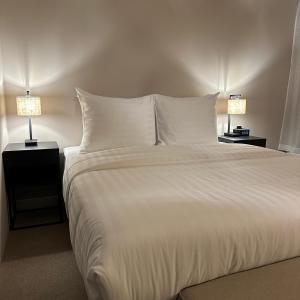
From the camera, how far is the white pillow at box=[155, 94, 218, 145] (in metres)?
2.49

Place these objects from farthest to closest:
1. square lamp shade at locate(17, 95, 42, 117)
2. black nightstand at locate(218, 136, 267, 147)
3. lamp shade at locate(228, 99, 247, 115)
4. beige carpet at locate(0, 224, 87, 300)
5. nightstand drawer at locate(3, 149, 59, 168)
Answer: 1. lamp shade at locate(228, 99, 247, 115)
2. black nightstand at locate(218, 136, 267, 147)
3. square lamp shade at locate(17, 95, 42, 117)
4. nightstand drawer at locate(3, 149, 59, 168)
5. beige carpet at locate(0, 224, 87, 300)

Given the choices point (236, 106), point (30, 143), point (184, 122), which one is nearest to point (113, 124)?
point (184, 122)

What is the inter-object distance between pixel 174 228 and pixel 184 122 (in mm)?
1601

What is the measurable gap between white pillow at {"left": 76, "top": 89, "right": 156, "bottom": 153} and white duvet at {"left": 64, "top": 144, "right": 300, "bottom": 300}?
66cm

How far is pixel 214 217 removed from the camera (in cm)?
110

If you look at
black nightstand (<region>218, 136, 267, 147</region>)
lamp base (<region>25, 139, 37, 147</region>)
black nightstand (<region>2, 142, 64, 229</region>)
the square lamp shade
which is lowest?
black nightstand (<region>2, 142, 64, 229</region>)

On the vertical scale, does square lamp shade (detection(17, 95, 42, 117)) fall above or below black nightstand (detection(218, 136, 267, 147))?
above

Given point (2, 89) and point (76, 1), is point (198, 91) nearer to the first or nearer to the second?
point (76, 1)

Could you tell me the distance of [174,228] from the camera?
3.39 ft

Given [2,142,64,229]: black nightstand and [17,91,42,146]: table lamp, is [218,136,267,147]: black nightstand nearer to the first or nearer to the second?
[2,142,64,229]: black nightstand

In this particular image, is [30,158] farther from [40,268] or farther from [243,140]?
[243,140]

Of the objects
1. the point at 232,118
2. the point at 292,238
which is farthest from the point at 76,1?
the point at 292,238

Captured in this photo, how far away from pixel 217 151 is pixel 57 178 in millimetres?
1448

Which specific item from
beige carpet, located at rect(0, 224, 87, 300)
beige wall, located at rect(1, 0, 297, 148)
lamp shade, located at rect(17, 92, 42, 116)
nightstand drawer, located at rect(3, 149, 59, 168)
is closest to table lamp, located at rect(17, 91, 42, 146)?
lamp shade, located at rect(17, 92, 42, 116)
